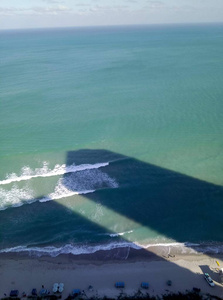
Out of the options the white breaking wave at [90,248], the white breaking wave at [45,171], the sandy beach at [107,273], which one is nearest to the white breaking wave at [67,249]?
the white breaking wave at [90,248]

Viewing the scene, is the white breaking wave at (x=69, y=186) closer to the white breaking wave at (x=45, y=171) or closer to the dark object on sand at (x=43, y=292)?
the white breaking wave at (x=45, y=171)

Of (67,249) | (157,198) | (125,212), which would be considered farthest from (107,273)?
(157,198)

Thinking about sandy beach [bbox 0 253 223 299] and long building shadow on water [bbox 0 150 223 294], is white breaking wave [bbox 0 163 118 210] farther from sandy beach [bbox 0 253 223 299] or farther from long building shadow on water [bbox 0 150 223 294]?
→ sandy beach [bbox 0 253 223 299]

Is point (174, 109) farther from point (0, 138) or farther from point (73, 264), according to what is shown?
point (73, 264)

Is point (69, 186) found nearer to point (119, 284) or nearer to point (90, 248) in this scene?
point (90, 248)

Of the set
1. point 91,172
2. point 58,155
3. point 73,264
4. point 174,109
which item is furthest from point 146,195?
point 174,109

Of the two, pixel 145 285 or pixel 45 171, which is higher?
pixel 45 171
